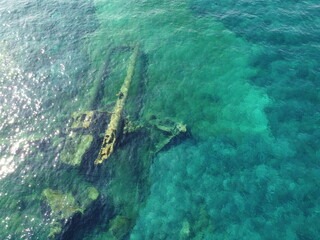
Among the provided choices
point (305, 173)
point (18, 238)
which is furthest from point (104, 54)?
point (305, 173)

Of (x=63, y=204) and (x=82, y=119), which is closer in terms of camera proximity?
(x=63, y=204)

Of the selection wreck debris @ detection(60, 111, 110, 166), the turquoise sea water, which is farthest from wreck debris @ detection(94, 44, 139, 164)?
wreck debris @ detection(60, 111, 110, 166)

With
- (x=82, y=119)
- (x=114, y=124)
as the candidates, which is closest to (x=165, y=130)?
(x=114, y=124)

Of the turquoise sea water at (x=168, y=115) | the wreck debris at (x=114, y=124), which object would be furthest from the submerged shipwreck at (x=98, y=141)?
the turquoise sea water at (x=168, y=115)

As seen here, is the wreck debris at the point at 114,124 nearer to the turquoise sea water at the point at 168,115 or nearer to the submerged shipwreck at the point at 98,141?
the submerged shipwreck at the point at 98,141

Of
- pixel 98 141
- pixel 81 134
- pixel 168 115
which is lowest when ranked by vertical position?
pixel 168 115

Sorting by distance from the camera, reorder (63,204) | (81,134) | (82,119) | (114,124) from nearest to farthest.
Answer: (63,204), (81,134), (114,124), (82,119)

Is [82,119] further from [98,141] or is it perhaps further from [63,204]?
[63,204]

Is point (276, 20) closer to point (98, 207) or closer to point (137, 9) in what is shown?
point (137, 9)

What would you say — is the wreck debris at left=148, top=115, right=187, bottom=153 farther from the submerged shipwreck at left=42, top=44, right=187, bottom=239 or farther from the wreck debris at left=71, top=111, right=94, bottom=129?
the wreck debris at left=71, top=111, right=94, bottom=129
